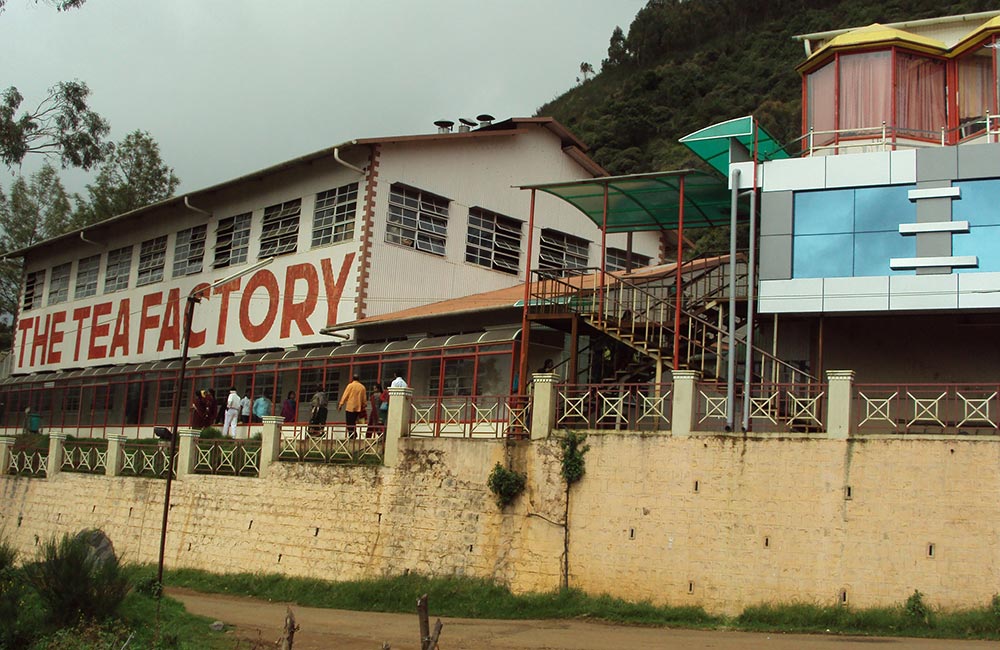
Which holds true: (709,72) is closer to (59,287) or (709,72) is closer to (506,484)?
(59,287)

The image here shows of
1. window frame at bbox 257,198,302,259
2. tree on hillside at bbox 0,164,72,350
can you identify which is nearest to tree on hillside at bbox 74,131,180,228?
tree on hillside at bbox 0,164,72,350

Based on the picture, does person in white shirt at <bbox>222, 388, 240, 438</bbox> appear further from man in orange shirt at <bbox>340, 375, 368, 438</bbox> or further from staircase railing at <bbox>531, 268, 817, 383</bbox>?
staircase railing at <bbox>531, 268, 817, 383</bbox>

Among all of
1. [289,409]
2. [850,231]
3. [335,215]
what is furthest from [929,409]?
[335,215]

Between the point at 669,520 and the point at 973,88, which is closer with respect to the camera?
the point at 669,520

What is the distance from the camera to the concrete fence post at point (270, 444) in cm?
2572

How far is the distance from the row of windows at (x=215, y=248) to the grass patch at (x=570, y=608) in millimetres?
11351

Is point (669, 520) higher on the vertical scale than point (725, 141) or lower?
lower

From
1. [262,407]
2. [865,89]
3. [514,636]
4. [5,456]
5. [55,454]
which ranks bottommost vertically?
[514,636]

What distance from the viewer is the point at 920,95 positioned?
75.0 feet

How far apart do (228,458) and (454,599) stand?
327 inches

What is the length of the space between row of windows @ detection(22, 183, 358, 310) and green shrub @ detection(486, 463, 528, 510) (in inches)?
489

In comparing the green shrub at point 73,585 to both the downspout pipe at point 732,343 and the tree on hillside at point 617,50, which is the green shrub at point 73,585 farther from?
the tree on hillside at point 617,50

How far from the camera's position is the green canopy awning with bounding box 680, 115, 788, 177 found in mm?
22688

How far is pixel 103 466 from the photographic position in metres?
30.8
